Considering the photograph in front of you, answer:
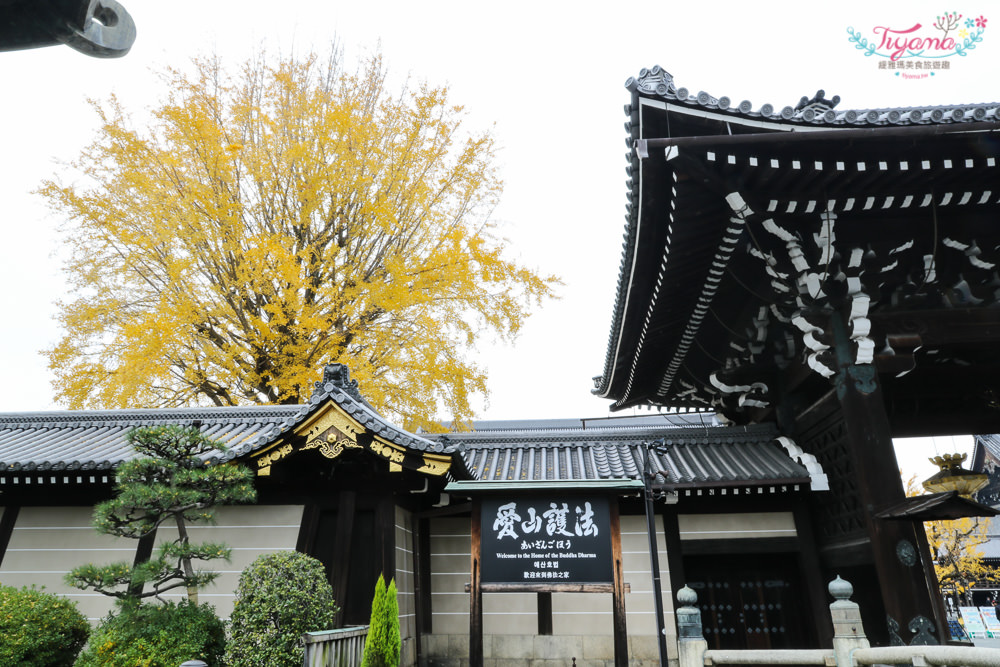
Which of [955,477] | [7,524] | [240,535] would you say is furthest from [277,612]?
[955,477]

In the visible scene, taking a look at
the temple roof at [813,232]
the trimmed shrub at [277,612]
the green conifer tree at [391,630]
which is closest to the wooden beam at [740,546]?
the temple roof at [813,232]

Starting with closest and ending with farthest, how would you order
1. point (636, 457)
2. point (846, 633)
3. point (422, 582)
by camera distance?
point (846, 633) < point (422, 582) < point (636, 457)

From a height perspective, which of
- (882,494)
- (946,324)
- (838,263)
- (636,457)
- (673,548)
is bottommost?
(673,548)

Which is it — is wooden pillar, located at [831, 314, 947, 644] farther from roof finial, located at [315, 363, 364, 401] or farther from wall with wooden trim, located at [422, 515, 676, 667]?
roof finial, located at [315, 363, 364, 401]

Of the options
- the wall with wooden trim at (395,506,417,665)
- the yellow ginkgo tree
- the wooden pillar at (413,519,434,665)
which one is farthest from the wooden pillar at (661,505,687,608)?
the yellow ginkgo tree

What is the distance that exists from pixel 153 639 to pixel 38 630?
6.03 ft

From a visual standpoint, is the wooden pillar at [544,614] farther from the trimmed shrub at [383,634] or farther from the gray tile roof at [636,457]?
the trimmed shrub at [383,634]

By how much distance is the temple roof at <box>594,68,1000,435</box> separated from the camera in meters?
6.26

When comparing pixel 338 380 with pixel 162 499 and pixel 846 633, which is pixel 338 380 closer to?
pixel 162 499

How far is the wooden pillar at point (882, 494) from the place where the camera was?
21.3 ft

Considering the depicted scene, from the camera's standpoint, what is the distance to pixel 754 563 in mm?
9734

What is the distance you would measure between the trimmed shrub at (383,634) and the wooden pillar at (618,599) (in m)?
2.65

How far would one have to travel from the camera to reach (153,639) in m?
6.54

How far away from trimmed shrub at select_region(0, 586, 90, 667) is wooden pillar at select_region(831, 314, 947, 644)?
32.3ft
